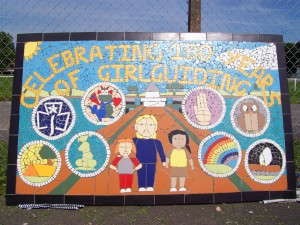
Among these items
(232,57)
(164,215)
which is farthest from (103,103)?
(232,57)

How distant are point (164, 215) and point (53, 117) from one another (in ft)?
4.83

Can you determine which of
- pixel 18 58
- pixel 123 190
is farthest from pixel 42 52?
pixel 123 190

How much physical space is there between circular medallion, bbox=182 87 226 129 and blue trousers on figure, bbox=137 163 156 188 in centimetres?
61

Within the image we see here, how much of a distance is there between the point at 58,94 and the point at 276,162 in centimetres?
236

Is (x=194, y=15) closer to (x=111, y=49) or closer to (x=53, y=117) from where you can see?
(x=111, y=49)

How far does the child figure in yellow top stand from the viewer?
315 cm

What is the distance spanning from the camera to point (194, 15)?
12.3ft

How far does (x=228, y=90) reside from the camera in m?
3.26

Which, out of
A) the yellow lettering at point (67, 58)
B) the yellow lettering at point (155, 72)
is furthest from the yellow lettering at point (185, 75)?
the yellow lettering at point (67, 58)

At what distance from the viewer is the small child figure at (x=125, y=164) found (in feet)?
10.2

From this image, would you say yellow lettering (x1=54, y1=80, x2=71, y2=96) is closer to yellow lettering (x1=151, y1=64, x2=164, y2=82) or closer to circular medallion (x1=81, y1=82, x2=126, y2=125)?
circular medallion (x1=81, y1=82, x2=126, y2=125)

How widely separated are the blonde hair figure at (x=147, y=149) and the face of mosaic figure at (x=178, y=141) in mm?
142

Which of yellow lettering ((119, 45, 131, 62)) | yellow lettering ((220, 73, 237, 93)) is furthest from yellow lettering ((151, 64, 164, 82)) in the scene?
yellow lettering ((220, 73, 237, 93))

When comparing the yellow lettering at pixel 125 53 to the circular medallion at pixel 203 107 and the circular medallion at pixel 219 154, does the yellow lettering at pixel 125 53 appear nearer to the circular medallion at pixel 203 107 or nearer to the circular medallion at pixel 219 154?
the circular medallion at pixel 203 107
